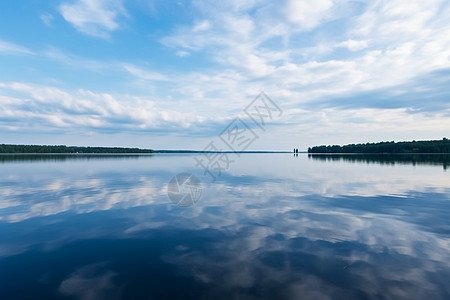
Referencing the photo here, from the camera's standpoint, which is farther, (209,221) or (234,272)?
(209,221)

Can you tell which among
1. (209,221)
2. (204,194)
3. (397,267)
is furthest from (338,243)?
(204,194)

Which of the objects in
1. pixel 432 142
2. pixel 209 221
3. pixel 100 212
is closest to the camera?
pixel 209 221

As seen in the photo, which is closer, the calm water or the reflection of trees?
the calm water

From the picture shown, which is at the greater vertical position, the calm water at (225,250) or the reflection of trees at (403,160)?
the reflection of trees at (403,160)

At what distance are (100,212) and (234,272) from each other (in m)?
10.1

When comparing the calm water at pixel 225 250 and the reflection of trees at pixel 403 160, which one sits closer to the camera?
the calm water at pixel 225 250

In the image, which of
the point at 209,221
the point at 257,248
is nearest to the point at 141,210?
the point at 209,221

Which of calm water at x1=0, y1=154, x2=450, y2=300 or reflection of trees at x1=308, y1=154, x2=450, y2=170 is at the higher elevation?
reflection of trees at x1=308, y1=154, x2=450, y2=170

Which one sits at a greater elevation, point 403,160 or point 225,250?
point 403,160

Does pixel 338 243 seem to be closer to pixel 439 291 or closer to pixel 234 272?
pixel 439 291

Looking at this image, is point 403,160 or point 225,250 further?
point 403,160

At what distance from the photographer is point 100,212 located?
14.3 metres

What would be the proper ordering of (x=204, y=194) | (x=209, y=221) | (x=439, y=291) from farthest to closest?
(x=204, y=194), (x=209, y=221), (x=439, y=291)

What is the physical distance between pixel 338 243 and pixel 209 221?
231 inches
